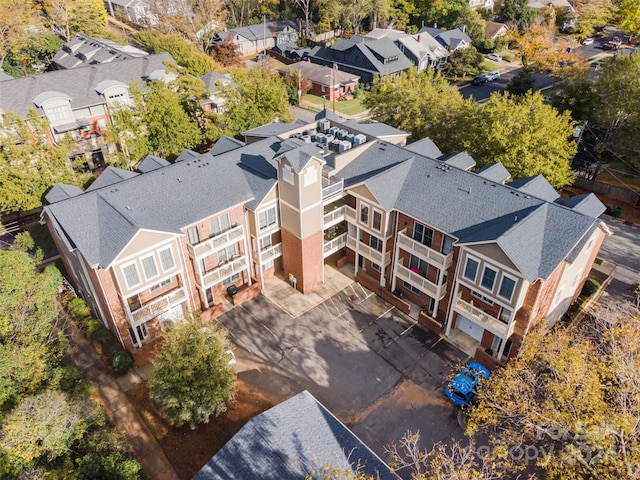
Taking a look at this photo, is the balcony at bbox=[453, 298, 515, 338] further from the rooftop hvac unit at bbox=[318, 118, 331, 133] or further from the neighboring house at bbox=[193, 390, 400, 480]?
the rooftop hvac unit at bbox=[318, 118, 331, 133]

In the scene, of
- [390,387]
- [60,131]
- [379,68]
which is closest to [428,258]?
[390,387]

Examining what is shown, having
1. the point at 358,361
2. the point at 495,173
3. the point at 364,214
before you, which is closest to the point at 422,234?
the point at 364,214

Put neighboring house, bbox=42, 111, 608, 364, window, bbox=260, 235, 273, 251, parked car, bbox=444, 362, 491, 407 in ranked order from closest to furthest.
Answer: neighboring house, bbox=42, 111, 608, 364
parked car, bbox=444, 362, 491, 407
window, bbox=260, 235, 273, 251

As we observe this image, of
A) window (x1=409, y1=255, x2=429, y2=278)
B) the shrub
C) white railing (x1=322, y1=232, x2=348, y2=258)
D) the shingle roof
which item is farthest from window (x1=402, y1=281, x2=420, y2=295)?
the shingle roof

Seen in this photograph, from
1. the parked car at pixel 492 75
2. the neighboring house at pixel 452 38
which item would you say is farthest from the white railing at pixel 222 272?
the neighboring house at pixel 452 38

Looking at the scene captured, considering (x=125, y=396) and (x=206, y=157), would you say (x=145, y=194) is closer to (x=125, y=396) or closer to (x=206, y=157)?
(x=206, y=157)

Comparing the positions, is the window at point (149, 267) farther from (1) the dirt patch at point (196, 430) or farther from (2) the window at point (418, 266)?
(2) the window at point (418, 266)

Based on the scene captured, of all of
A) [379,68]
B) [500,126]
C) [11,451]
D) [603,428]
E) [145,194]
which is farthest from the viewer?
[379,68]
